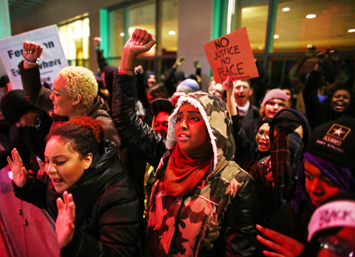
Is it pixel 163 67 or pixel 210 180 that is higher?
pixel 163 67

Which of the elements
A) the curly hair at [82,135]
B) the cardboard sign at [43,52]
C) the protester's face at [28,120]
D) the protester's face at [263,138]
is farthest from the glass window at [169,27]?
the curly hair at [82,135]

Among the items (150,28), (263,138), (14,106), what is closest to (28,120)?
(14,106)

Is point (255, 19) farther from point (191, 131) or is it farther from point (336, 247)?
point (336, 247)

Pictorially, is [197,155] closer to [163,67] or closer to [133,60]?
[133,60]

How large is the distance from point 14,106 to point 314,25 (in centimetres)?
530

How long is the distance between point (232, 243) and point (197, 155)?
1.52 feet

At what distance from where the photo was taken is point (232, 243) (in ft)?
3.74

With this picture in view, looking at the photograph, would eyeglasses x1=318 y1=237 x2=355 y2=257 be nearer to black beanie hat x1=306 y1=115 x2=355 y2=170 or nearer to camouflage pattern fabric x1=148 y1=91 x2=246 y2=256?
black beanie hat x1=306 y1=115 x2=355 y2=170

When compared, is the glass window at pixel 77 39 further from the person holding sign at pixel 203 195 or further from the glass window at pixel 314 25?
the person holding sign at pixel 203 195

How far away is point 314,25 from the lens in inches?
185

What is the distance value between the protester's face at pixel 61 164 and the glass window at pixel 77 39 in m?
10.5

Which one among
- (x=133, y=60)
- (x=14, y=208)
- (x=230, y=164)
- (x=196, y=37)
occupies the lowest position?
(x=14, y=208)

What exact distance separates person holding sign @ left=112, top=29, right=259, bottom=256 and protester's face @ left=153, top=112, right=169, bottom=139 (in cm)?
54

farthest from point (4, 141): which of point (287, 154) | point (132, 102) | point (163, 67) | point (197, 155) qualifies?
point (163, 67)
